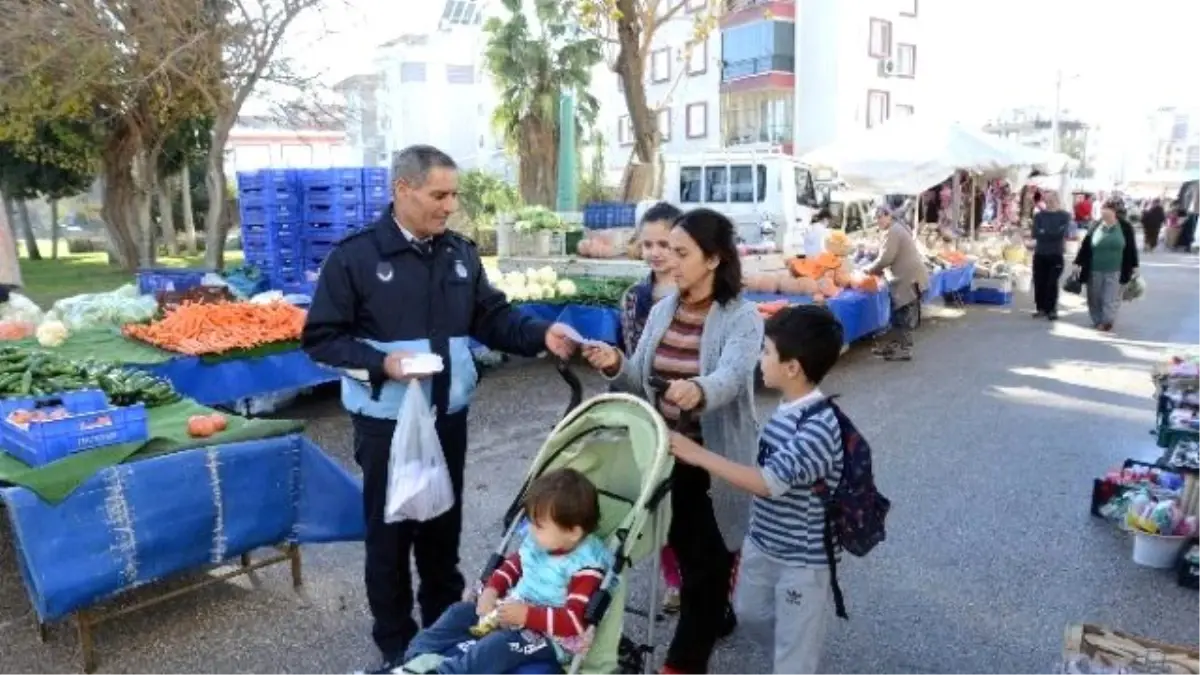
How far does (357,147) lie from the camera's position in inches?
2235

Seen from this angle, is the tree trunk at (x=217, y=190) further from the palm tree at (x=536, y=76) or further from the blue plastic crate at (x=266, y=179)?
the palm tree at (x=536, y=76)

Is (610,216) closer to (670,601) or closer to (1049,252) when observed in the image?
(1049,252)

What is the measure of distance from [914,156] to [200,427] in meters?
10.9

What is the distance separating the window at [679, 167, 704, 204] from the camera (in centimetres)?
1428

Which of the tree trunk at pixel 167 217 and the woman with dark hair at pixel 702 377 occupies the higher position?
the tree trunk at pixel 167 217

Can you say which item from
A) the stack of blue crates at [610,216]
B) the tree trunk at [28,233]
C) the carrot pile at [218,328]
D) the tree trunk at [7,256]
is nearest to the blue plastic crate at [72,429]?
the carrot pile at [218,328]

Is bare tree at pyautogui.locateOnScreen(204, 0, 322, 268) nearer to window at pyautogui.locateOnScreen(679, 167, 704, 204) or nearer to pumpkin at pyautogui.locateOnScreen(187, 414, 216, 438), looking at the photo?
window at pyautogui.locateOnScreen(679, 167, 704, 204)

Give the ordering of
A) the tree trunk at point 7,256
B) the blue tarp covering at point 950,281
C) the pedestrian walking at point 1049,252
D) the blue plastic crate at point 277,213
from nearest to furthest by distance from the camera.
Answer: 1. the blue plastic crate at point 277,213
2. the tree trunk at point 7,256
3. the pedestrian walking at point 1049,252
4. the blue tarp covering at point 950,281

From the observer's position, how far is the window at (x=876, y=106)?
33.8 meters

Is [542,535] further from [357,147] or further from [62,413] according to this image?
[357,147]

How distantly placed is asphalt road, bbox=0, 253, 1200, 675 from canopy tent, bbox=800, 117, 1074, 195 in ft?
15.6

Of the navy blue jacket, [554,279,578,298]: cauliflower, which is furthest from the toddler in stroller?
[554,279,578,298]: cauliflower

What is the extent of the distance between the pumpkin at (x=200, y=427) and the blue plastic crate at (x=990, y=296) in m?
13.0

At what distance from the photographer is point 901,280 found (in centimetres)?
1016
